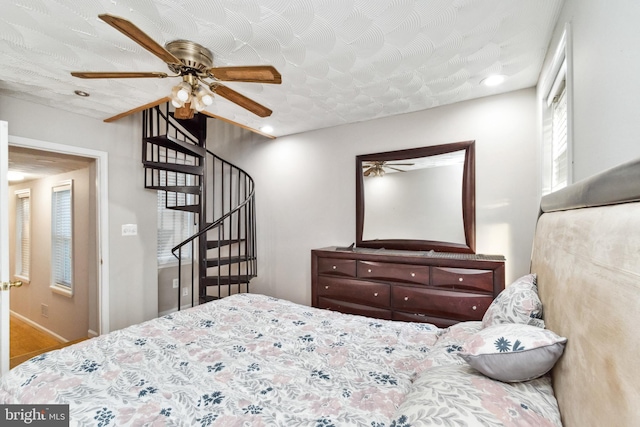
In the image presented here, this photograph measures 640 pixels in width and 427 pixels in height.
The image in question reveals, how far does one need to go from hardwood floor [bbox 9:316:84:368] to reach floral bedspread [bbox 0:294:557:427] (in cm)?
263

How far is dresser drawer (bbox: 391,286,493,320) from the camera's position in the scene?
236 centimetres

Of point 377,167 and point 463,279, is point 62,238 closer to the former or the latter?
point 377,167

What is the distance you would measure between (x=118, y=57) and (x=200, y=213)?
6.00ft

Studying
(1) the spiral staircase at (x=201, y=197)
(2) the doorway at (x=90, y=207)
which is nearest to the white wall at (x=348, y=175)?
(1) the spiral staircase at (x=201, y=197)

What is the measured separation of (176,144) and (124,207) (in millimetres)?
1051

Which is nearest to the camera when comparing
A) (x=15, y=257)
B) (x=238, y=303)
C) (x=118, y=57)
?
(x=118, y=57)

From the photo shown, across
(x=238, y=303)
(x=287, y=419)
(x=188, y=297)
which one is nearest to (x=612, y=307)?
(x=287, y=419)

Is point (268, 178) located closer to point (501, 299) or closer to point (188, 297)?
point (188, 297)

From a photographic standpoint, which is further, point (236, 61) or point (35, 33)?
point (236, 61)

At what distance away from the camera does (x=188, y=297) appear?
430 cm

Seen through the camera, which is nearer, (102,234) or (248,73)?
(248,73)

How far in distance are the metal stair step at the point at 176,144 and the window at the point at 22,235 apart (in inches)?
122

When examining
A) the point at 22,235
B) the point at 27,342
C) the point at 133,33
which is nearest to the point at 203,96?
the point at 133,33

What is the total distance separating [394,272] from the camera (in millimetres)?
2701
